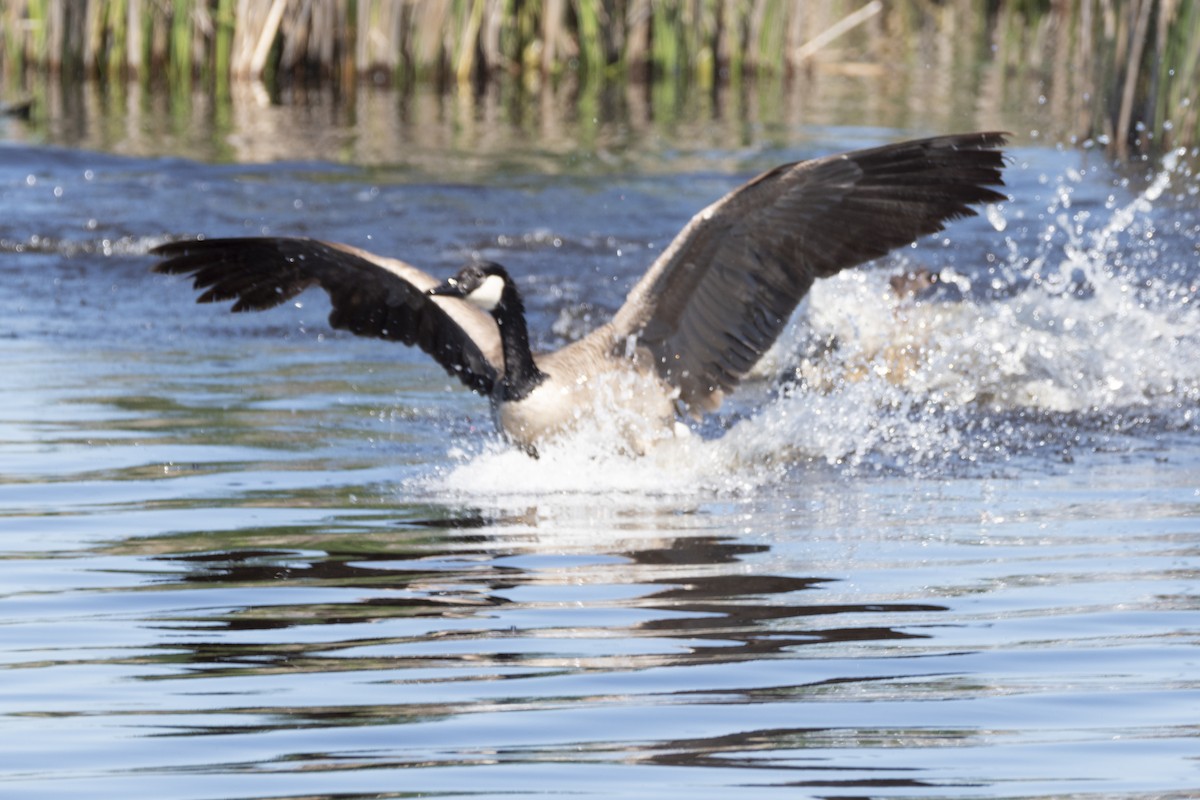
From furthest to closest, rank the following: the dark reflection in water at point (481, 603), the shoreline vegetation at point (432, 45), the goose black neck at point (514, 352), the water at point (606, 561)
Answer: the shoreline vegetation at point (432, 45)
the goose black neck at point (514, 352)
the dark reflection in water at point (481, 603)
the water at point (606, 561)

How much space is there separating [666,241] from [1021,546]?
7.06m

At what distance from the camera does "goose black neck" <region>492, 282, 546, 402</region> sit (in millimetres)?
6867

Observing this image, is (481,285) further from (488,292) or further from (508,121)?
(508,121)

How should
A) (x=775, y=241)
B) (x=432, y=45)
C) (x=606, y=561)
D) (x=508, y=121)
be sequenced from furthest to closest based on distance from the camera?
1. (x=432, y=45)
2. (x=508, y=121)
3. (x=775, y=241)
4. (x=606, y=561)

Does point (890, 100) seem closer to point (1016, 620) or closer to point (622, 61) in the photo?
point (622, 61)

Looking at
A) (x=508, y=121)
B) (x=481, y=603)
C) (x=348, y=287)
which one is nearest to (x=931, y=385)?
(x=348, y=287)

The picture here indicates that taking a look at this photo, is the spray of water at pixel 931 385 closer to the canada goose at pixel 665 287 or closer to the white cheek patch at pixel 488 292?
the canada goose at pixel 665 287

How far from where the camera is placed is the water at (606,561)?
3.71 metres

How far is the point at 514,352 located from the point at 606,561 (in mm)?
1572

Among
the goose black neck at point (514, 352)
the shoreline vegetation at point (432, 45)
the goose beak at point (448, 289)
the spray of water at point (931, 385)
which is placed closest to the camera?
the goose beak at point (448, 289)

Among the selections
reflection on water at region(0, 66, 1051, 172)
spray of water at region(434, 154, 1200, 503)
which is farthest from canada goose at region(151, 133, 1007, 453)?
reflection on water at region(0, 66, 1051, 172)


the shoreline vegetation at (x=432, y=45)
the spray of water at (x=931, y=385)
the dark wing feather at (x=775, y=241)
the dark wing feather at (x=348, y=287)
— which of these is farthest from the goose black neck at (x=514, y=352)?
the shoreline vegetation at (x=432, y=45)

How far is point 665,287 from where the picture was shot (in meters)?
6.98

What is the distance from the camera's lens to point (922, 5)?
27.4m
